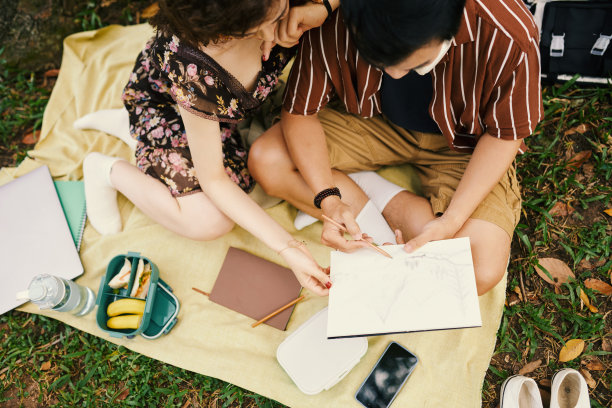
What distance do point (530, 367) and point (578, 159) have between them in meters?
0.95

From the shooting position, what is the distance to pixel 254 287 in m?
1.82

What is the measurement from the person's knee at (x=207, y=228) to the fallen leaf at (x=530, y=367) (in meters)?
1.30

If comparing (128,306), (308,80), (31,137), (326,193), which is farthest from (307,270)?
(31,137)

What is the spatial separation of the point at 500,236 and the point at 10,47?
269 centimetres

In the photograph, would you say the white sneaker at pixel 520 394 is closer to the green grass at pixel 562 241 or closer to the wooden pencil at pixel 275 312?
the green grass at pixel 562 241

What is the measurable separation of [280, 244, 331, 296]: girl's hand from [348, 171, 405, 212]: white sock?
457mm

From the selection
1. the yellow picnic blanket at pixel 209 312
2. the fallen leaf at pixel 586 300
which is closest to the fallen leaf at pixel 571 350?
the fallen leaf at pixel 586 300

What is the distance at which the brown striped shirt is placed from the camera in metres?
1.16

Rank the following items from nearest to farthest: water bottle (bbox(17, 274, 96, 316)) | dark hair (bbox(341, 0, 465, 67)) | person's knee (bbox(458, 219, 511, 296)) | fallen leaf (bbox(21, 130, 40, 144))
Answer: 1. dark hair (bbox(341, 0, 465, 67))
2. person's knee (bbox(458, 219, 511, 296))
3. water bottle (bbox(17, 274, 96, 316))
4. fallen leaf (bbox(21, 130, 40, 144))

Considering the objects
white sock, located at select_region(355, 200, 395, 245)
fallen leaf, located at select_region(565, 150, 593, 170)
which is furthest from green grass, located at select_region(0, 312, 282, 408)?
fallen leaf, located at select_region(565, 150, 593, 170)

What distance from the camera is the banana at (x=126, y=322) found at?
5.53ft

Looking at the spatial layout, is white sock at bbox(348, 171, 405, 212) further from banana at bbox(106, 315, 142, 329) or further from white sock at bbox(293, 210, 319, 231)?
banana at bbox(106, 315, 142, 329)

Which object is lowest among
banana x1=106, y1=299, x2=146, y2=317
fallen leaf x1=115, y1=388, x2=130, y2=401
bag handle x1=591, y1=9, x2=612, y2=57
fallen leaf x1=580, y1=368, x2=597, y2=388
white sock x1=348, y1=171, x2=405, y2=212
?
fallen leaf x1=580, y1=368, x2=597, y2=388

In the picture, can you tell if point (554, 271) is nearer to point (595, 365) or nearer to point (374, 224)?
point (595, 365)
